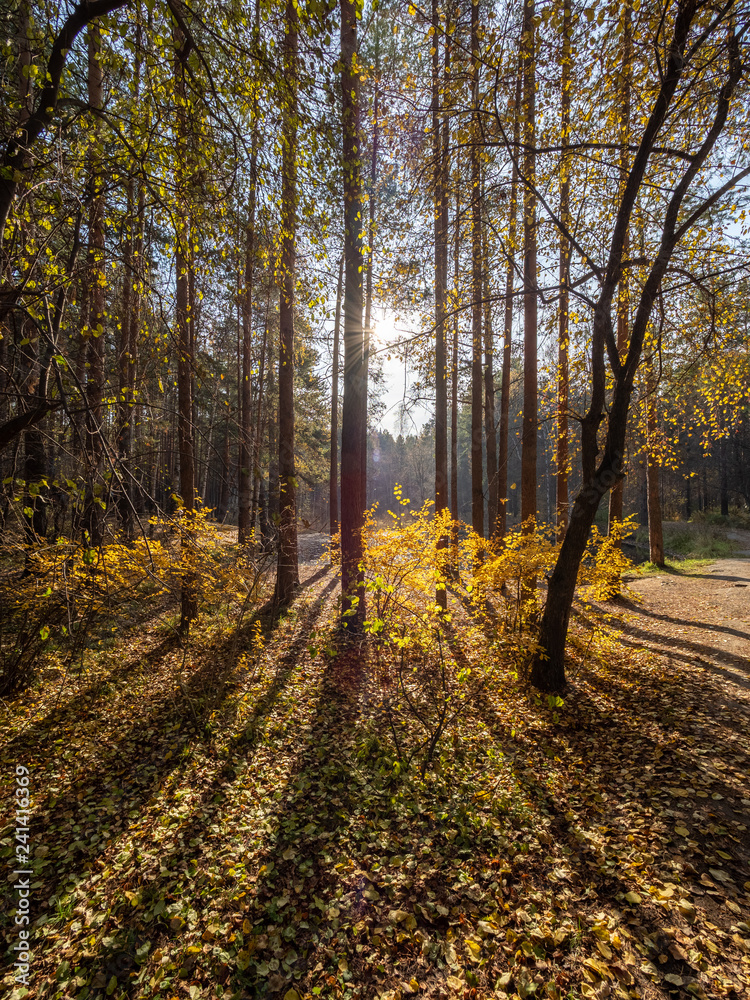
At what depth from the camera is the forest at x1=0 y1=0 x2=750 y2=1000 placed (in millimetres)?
2365

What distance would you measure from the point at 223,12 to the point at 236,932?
5.92 metres

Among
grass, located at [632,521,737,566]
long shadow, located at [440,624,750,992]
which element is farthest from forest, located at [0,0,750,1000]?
grass, located at [632,521,737,566]

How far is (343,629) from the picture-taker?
22.9 feet

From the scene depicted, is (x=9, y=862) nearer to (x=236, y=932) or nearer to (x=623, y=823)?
(x=236, y=932)

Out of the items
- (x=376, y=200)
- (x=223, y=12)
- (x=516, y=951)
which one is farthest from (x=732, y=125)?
(x=516, y=951)

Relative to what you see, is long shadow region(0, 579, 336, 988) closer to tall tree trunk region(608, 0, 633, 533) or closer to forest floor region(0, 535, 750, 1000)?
forest floor region(0, 535, 750, 1000)

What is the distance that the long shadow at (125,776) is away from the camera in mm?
2887

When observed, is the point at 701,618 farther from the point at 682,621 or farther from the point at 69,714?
the point at 69,714

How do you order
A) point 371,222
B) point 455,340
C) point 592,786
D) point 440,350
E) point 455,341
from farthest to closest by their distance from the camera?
point 455,340 < point 455,341 < point 440,350 < point 371,222 < point 592,786

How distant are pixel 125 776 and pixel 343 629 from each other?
3.74m

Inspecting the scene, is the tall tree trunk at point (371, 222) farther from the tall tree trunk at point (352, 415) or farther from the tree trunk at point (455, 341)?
the tree trunk at point (455, 341)

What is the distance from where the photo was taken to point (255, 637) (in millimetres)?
6582

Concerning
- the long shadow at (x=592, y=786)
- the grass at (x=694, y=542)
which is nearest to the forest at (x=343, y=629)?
the long shadow at (x=592, y=786)

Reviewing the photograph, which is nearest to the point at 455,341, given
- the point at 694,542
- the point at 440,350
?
the point at 440,350
